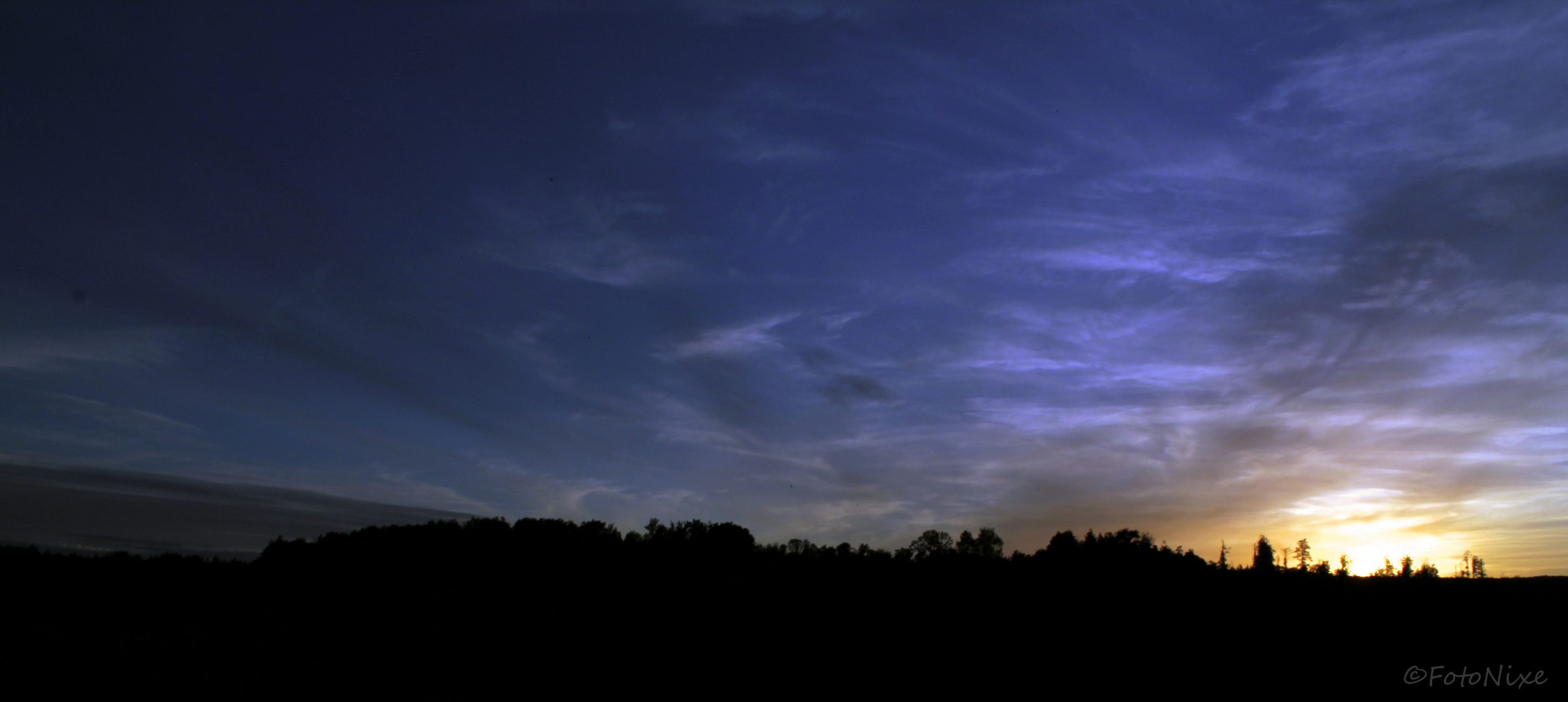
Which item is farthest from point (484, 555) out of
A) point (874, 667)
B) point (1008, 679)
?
point (1008, 679)

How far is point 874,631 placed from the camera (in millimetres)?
28281

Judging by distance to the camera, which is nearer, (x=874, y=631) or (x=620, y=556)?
(x=874, y=631)

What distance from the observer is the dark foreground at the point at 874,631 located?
73.1 feet

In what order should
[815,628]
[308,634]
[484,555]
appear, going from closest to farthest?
[815,628] → [308,634] → [484,555]

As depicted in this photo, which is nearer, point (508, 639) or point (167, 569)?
point (508, 639)

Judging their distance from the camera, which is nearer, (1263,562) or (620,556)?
(1263,562)

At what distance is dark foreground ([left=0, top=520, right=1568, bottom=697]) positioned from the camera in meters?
22.3

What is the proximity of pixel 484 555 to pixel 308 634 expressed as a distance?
19931mm

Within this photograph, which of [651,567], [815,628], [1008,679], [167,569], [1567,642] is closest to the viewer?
[1567,642]

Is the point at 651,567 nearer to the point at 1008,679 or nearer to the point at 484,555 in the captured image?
the point at 484,555

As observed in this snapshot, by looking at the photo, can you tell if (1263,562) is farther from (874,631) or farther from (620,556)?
(620,556)

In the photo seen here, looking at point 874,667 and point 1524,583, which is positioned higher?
point 1524,583

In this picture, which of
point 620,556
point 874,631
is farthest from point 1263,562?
point 620,556

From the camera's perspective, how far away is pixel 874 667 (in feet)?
82.5
